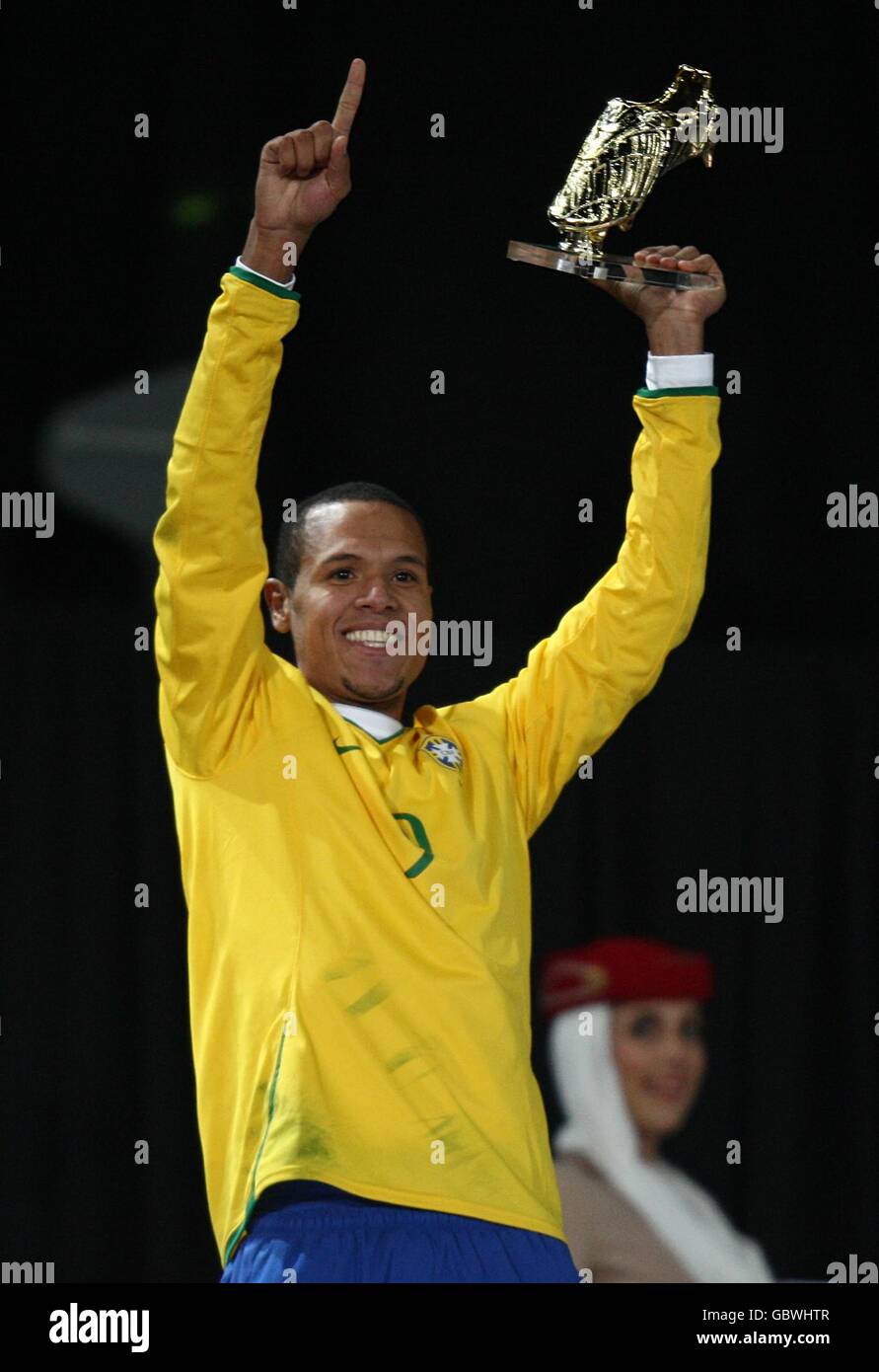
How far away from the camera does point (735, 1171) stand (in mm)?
3883

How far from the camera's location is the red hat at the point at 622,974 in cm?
391

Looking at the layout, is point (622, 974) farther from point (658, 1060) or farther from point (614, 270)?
point (614, 270)

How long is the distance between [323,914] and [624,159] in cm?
117

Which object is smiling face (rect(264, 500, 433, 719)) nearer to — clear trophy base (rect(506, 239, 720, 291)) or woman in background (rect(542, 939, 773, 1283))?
clear trophy base (rect(506, 239, 720, 291))

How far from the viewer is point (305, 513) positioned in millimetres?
2875

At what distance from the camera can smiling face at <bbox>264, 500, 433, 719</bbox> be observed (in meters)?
2.73

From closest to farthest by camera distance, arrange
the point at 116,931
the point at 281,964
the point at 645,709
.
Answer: the point at 281,964, the point at 116,931, the point at 645,709

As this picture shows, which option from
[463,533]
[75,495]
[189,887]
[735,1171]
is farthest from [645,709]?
[189,887]

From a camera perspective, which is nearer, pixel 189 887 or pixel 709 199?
pixel 189 887

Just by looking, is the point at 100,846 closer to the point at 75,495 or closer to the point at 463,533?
the point at 75,495

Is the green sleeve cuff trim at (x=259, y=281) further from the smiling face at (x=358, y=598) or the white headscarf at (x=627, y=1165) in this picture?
the white headscarf at (x=627, y=1165)

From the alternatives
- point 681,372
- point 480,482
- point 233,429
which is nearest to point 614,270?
point 681,372

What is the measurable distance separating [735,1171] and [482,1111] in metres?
1.60

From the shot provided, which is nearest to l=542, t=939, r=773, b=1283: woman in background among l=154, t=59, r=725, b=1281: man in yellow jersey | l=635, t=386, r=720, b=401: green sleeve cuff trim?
l=154, t=59, r=725, b=1281: man in yellow jersey
